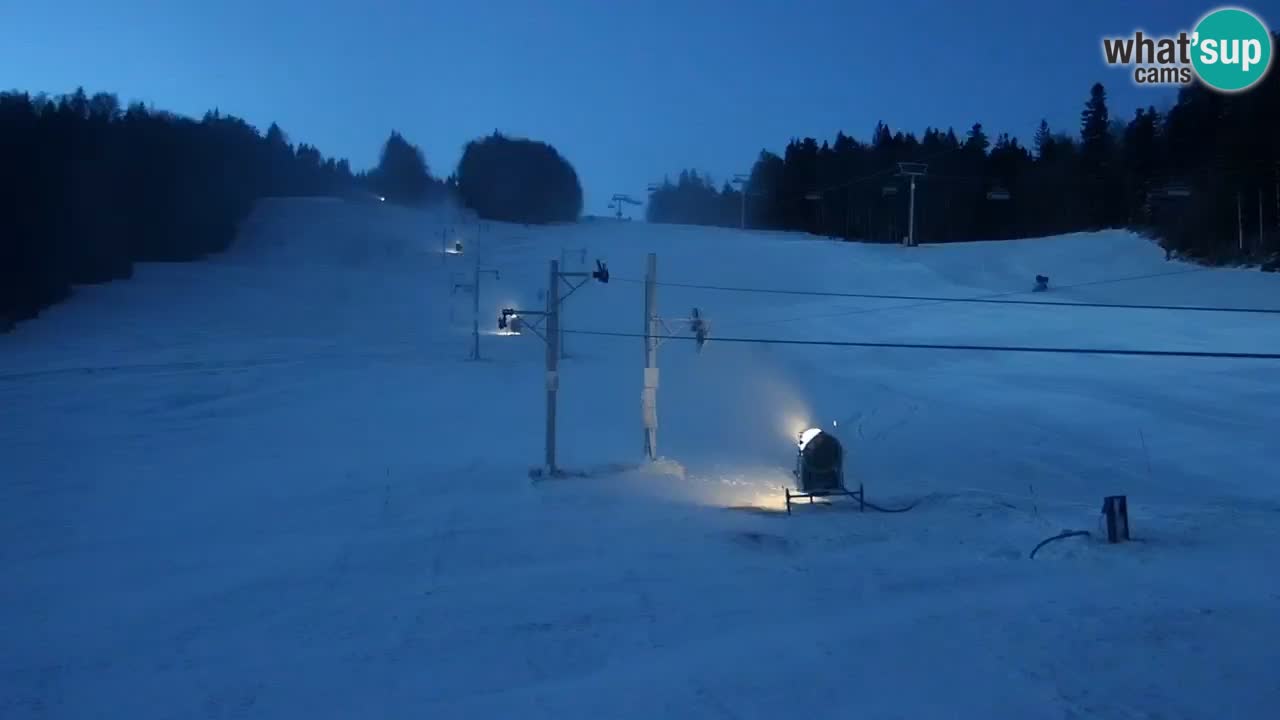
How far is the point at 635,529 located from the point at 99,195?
39.0m

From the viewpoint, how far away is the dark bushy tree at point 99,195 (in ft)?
117

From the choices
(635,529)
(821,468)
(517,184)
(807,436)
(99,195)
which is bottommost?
(635,529)

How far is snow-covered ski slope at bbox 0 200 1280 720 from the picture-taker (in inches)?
301

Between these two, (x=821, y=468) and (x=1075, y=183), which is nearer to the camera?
(x=821, y=468)

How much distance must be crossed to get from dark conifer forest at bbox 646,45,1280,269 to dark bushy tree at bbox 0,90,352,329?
118 ft

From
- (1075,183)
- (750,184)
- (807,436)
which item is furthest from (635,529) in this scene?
(750,184)

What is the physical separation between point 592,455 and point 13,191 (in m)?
27.2

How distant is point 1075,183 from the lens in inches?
Answer: 2613

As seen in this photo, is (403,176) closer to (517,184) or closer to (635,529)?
(517,184)

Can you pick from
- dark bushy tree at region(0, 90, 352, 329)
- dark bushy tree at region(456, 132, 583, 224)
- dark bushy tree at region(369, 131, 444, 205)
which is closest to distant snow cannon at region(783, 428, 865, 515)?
dark bushy tree at region(0, 90, 352, 329)

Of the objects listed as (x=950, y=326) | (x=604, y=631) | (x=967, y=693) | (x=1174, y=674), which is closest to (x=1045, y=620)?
(x=1174, y=674)

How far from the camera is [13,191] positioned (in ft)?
115

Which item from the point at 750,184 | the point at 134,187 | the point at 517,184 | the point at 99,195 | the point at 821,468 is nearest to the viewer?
the point at 821,468

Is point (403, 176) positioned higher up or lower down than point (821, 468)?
higher up
